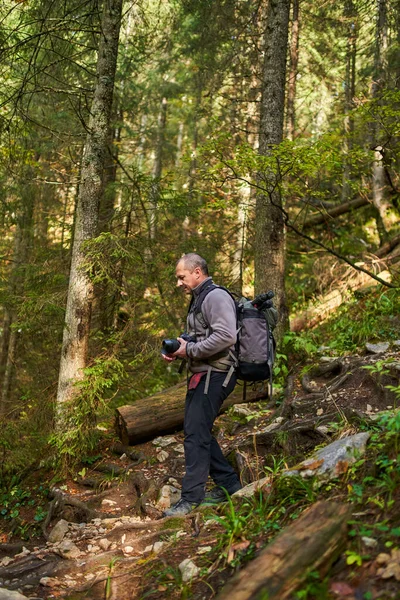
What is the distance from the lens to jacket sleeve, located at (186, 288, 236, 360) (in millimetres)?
4930

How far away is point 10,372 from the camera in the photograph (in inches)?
484

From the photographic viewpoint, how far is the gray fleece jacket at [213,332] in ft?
16.2

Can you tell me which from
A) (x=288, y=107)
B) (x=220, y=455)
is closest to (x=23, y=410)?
(x=220, y=455)

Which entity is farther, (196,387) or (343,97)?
(343,97)

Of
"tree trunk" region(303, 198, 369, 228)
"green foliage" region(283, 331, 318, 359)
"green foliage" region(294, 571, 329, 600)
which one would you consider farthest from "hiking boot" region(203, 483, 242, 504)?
"tree trunk" region(303, 198, 369, 228)

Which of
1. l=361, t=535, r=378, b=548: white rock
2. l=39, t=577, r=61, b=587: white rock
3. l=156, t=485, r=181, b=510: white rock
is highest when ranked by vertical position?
l=361, t=535, r=378, b=548: white rock

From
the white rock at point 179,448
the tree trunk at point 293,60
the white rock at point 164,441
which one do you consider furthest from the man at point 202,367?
the tree trunk at point 293,60

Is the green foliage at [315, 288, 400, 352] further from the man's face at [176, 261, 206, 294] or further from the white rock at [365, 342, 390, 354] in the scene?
the man's face at [176, 261, 206, 294]

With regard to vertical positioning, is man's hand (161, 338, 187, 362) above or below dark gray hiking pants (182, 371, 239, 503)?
above

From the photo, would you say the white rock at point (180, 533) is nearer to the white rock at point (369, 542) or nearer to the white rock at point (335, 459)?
the white rock at point (335, 459)

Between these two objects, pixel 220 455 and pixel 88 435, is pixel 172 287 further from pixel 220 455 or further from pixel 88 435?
pixel 220 455

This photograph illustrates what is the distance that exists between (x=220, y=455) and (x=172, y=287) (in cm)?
378

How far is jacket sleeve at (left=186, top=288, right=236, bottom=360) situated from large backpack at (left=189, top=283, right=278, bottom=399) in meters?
0.12

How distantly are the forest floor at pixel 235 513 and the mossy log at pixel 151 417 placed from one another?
192 mm
